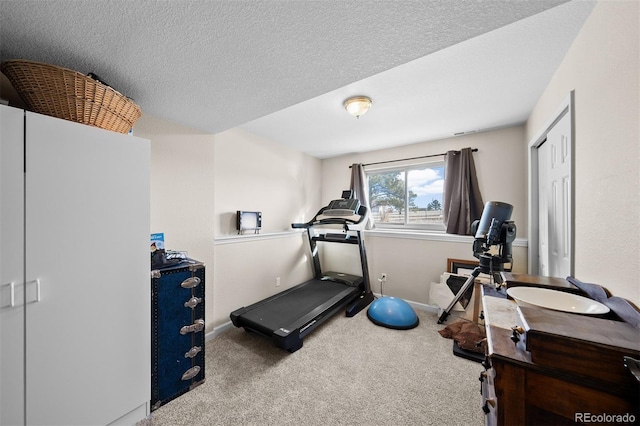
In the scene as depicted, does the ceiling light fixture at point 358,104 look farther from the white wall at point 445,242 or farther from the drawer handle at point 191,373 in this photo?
the drawer handle at point 191,373

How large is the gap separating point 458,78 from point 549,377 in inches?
76.2

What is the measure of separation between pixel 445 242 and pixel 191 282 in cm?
291

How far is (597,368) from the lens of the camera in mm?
616

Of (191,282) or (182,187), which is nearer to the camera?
(191,282)

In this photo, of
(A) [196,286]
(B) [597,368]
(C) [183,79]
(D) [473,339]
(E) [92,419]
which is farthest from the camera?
(D) [473,339]

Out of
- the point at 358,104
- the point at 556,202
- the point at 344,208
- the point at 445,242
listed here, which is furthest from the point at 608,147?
the point at 344,208

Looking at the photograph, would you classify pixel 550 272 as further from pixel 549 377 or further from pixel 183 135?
pixel 183 135

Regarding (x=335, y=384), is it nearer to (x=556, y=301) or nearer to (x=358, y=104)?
(x=556, y=301)

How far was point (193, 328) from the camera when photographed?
65.6 inches

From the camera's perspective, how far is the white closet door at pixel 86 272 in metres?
1.07

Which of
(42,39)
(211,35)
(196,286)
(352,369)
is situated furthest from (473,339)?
(42,39)

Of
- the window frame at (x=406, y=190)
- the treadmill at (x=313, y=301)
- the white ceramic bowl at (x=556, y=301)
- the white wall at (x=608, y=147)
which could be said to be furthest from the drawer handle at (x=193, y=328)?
the window frame at (x=406, y=190)

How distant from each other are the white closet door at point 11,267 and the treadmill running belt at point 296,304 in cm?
143

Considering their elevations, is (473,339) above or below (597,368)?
below
